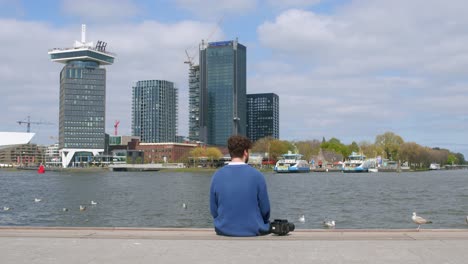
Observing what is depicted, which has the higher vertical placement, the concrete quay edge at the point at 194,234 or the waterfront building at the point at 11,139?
the waterfront building at the point at 11,139

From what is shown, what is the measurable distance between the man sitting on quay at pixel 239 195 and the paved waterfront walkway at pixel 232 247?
314mm

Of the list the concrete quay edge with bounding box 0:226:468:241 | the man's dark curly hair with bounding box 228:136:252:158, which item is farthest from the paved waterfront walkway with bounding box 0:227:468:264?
the man's dark curly hair with bounding box 228:136:252:158

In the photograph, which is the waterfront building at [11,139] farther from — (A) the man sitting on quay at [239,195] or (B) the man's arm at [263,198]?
(B) the man's arm at [263,198]

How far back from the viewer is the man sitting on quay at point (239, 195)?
1052cm

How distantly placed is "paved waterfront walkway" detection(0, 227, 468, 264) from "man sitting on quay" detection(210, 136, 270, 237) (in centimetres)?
31

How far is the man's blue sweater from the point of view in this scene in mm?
10523

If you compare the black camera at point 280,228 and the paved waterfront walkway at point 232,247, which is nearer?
the paved waterfront walkway at point 232,247

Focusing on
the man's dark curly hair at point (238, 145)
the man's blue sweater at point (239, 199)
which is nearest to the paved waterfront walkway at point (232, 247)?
the man's blue sweater at point (239, 199)

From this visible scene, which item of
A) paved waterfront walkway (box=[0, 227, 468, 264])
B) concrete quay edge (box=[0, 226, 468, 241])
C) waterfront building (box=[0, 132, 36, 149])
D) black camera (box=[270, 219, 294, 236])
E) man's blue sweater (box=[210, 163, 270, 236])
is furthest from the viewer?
waterfront building (box=[0, 132, 36, 149])

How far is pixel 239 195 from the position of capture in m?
10.5

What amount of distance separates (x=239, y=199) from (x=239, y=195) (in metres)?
0.09

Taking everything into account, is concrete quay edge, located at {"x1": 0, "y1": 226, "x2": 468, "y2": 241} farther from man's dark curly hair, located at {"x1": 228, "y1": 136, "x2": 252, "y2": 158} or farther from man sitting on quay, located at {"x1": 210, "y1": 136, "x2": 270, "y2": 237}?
man's dark curly hair, located at {"x1": 228, "y1": 136, "x2": 252, "y2": 158}

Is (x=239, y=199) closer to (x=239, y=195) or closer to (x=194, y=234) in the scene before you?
(x=239, y=195)

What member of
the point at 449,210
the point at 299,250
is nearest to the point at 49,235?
the point at 299,250
